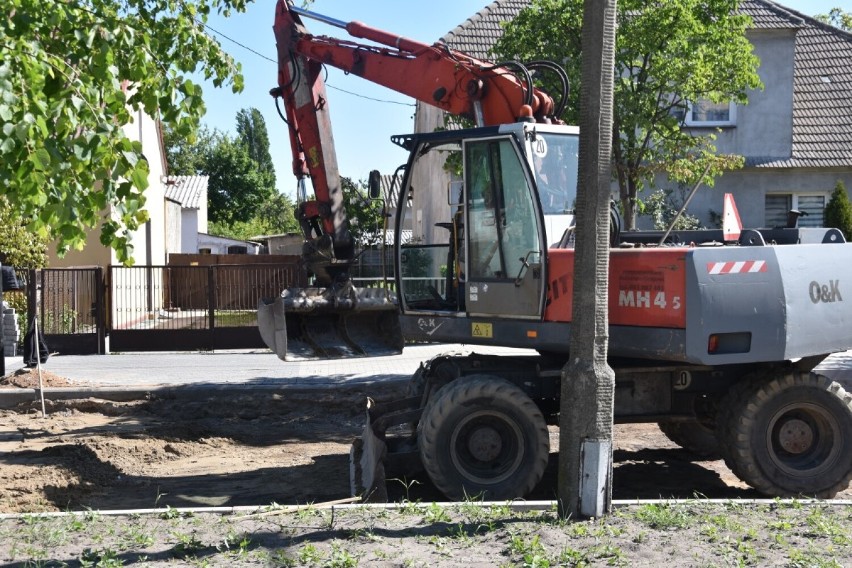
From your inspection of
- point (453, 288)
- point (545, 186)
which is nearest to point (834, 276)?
point (545, 186)

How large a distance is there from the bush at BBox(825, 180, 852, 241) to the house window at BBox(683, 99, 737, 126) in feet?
9.73

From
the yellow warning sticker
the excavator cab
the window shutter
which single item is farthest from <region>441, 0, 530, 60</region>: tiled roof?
the yellow warning sticker

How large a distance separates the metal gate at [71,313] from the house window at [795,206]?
52.3 ft

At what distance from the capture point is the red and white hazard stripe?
7.18 m

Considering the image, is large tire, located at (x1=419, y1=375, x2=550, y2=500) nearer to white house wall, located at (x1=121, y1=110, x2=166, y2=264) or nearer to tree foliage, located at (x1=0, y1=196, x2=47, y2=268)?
tree foliage, located at (x1=0, y1=196, x2=47, y2=268)

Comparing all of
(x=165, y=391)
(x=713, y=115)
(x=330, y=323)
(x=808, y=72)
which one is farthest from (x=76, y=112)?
(x=808, y=72)

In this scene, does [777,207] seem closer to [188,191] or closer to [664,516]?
[664,516]

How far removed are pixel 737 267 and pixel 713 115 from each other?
1777 cm

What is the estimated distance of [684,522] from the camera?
240 inches

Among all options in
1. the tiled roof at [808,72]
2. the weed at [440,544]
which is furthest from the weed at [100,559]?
the tiled roof at [808,72]

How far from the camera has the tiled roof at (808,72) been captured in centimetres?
2373

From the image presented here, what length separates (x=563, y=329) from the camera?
25.0ft

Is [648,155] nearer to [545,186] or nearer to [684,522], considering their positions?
[545,186]

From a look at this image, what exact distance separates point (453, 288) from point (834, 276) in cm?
317
